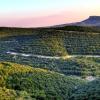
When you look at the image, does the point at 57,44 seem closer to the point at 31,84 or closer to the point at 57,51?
the point at 57,51

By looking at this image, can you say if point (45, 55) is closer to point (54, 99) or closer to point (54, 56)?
point (54, 56)

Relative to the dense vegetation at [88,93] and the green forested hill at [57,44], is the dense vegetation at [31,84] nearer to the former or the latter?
the dense vegetation at [88,93]

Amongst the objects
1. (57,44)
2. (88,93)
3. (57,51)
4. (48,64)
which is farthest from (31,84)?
(57,44)

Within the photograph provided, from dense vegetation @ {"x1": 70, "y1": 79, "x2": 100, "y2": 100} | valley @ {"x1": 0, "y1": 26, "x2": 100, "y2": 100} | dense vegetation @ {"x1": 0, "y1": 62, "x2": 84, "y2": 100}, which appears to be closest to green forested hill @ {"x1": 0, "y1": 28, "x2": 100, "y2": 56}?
valley @ {"x1": 0, "y1": 26, "x2": 100, "y2": 100}

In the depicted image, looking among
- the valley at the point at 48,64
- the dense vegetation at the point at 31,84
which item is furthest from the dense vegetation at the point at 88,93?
the dense vegetation at the point at 31,84

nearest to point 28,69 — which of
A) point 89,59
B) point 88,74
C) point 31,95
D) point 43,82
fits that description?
point 43,82
